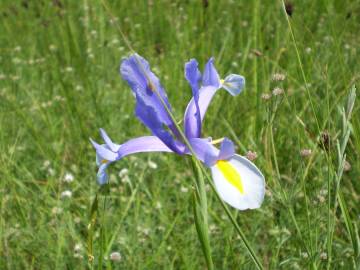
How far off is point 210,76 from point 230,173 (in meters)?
0.27

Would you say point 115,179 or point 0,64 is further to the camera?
point 0,64

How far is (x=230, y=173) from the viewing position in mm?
882

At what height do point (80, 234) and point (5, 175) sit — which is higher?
point (5, 175)

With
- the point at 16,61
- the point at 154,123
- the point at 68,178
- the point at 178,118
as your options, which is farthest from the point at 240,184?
the point at 16,61

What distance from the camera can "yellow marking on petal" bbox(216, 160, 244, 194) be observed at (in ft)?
2.81

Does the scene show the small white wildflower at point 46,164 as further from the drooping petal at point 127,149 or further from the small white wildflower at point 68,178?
the drooping petal at point 127,149

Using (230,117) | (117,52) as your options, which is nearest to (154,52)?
(117,52)

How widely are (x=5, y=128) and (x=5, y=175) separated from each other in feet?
2.18

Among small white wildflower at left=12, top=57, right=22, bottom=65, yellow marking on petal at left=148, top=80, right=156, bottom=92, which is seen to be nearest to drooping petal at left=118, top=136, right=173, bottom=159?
yellow marking on petal at left=148, top=80, right=156, bottom=92

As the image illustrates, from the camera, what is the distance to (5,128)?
2.58 m

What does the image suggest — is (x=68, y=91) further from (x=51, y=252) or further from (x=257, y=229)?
(x=257, y=229)

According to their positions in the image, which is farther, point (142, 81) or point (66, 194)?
point (66, 194)

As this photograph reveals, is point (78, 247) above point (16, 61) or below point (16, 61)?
below

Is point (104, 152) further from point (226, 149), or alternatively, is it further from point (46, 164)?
point (46, 164)
